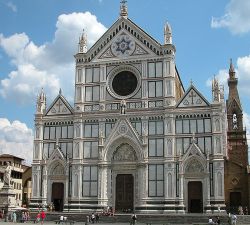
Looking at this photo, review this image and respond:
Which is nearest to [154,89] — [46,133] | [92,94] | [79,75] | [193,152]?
[92,94]

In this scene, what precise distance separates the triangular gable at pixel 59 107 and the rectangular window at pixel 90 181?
23.0 ft

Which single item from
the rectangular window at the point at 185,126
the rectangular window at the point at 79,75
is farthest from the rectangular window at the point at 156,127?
the rectangular window at the point at 79,75

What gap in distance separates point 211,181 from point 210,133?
16.0 feet

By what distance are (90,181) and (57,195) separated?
4.31 metres

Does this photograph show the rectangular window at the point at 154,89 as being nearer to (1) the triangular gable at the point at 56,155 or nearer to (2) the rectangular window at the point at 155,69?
(2) the rectangular window at the point at 155,69

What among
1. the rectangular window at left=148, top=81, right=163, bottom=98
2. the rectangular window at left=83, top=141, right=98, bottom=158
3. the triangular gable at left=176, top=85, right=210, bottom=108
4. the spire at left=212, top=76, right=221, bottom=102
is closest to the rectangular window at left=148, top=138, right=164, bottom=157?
the triangular gable at left=176, top=85, right=210, bottom=108

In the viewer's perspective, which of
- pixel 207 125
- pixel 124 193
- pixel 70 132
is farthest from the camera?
pixel 70 132

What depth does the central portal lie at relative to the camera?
45.5 m

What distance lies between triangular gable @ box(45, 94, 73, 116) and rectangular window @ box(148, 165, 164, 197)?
38.9 ft

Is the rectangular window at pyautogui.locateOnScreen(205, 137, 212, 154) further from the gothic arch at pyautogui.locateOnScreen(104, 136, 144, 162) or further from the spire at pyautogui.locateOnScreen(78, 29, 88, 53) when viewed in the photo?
the spire at pyautogui.locateOnScreen(78, 29, 88, 53)

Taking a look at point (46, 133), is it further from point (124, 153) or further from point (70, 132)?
point (124, 153)

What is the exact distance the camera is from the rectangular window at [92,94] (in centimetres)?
4862

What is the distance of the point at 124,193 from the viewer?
151ft

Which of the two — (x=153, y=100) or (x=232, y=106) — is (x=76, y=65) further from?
(x=232, y=106)
